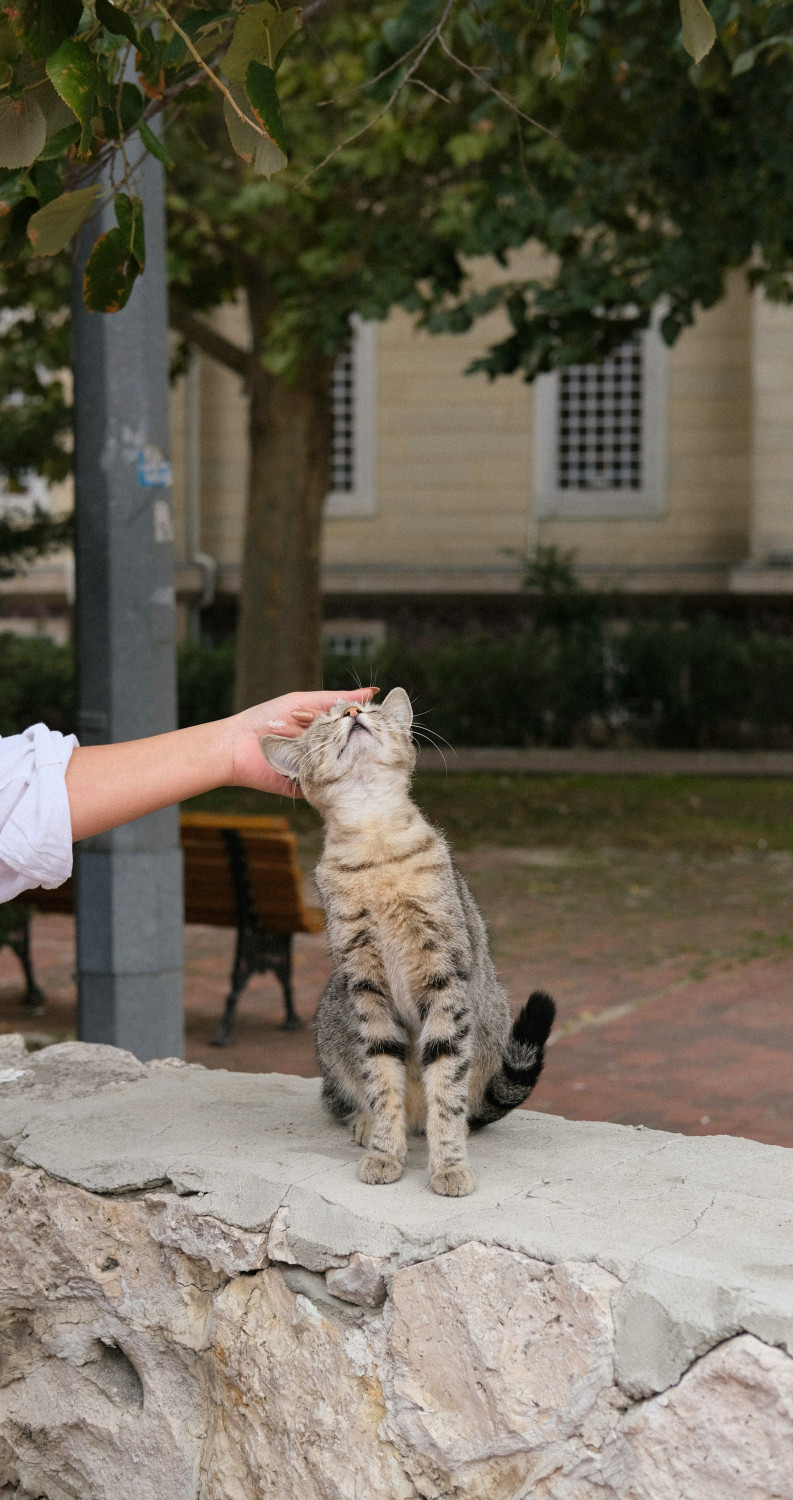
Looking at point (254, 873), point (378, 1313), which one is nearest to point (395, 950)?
point (378, 1313)

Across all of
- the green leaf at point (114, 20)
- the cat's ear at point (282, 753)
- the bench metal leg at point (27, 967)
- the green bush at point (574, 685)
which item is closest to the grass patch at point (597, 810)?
the green bush at point (574, 685)

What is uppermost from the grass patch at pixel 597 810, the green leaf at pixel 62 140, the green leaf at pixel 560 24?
the green leaf at pixel 560 24

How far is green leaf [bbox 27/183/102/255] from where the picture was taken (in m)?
3.08

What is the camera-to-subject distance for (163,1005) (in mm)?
4855

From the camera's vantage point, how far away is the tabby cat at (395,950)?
282cm

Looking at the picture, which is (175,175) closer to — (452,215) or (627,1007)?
(452,215)

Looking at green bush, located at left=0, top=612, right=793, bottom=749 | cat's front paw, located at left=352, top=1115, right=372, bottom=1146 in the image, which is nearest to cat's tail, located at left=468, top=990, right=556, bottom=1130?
cat's front paw, located at left=352, top=1115, right=372, bottom=1146

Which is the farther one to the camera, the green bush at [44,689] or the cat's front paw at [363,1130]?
the green bush at [44,689]

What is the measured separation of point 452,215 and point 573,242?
81 centimetres

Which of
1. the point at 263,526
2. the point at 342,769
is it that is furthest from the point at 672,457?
the point at 342,769

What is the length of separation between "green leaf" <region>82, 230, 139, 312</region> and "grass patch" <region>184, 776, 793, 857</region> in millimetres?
8328

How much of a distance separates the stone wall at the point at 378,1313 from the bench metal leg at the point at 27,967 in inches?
153

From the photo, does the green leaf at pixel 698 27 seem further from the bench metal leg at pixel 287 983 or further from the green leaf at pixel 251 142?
the bench metal leg at pixel 287 983

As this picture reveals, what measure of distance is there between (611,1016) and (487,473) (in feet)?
55.2
